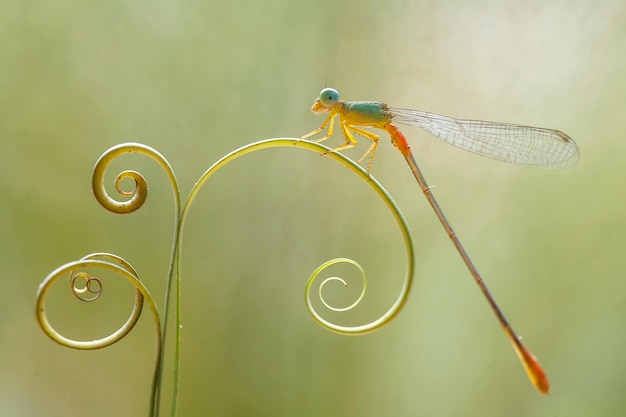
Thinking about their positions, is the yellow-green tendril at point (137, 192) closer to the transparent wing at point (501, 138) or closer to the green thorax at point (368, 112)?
the green thorax at point (368, 112)

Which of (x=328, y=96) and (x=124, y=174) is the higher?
(x=328, y=96)

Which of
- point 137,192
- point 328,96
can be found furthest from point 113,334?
point 328,96

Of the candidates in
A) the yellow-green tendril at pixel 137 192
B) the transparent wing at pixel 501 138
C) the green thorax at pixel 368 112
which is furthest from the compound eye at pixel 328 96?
the yellow-green tendril at pixel 137 192

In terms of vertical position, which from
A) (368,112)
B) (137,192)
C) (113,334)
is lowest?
(113,334)

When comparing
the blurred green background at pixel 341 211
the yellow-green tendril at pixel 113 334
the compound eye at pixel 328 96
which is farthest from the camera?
the blurred green background at pixel 341 211

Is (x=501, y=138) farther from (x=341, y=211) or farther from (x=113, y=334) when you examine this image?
(x=113, y=334)

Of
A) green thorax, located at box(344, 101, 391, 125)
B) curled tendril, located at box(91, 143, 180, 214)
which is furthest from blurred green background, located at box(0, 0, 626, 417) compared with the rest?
curled tendril, located at box(91, 143, 180, 214)

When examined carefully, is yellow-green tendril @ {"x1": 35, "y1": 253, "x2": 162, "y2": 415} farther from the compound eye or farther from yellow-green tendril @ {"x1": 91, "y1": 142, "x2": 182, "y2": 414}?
the compound eye

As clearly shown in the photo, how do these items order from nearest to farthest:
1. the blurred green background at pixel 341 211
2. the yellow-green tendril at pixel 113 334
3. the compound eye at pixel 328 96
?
the yellow-green tendril at pixel 113 334 < the compound eye at pixel 328 96 < the blurred green background at pixel 341 211
